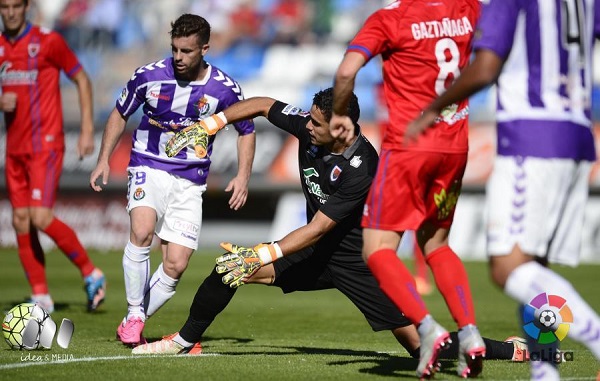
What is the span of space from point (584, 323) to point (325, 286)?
96.8 inches

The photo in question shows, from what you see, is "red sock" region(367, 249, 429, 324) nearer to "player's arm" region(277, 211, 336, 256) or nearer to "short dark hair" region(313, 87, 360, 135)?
"player's arm" region(277, 211, 336, 256)

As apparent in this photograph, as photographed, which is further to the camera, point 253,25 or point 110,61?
point 253,25

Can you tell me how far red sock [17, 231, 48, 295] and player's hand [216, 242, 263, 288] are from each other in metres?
4.12

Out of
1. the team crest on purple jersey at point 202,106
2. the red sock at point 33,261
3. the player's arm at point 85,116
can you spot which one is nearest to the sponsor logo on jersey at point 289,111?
the team crest on purple jersey at point 202,106

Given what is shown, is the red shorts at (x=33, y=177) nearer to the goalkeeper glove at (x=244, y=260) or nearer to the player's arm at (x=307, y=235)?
the goalkeeper glove at (x=244, y=260)

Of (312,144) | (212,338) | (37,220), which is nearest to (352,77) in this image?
(312,144)

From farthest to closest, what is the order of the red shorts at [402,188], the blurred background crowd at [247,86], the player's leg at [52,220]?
1. the blurred background crowd at [247,86]
2. the player's leg at [52,220]
3. the red shorts at [402,188]

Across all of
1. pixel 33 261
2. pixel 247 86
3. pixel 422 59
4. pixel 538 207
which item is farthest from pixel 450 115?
pixel 247 86

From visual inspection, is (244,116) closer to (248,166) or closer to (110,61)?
(248,166)

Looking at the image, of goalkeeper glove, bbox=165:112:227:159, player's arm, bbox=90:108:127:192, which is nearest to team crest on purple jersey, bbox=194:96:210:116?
player's arm, bbox=90:108:127:192

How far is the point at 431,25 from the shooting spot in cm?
565

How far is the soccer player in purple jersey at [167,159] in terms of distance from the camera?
7.56 meters

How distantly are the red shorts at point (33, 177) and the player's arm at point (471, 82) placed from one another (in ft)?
19.4

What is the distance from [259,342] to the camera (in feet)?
26.2
